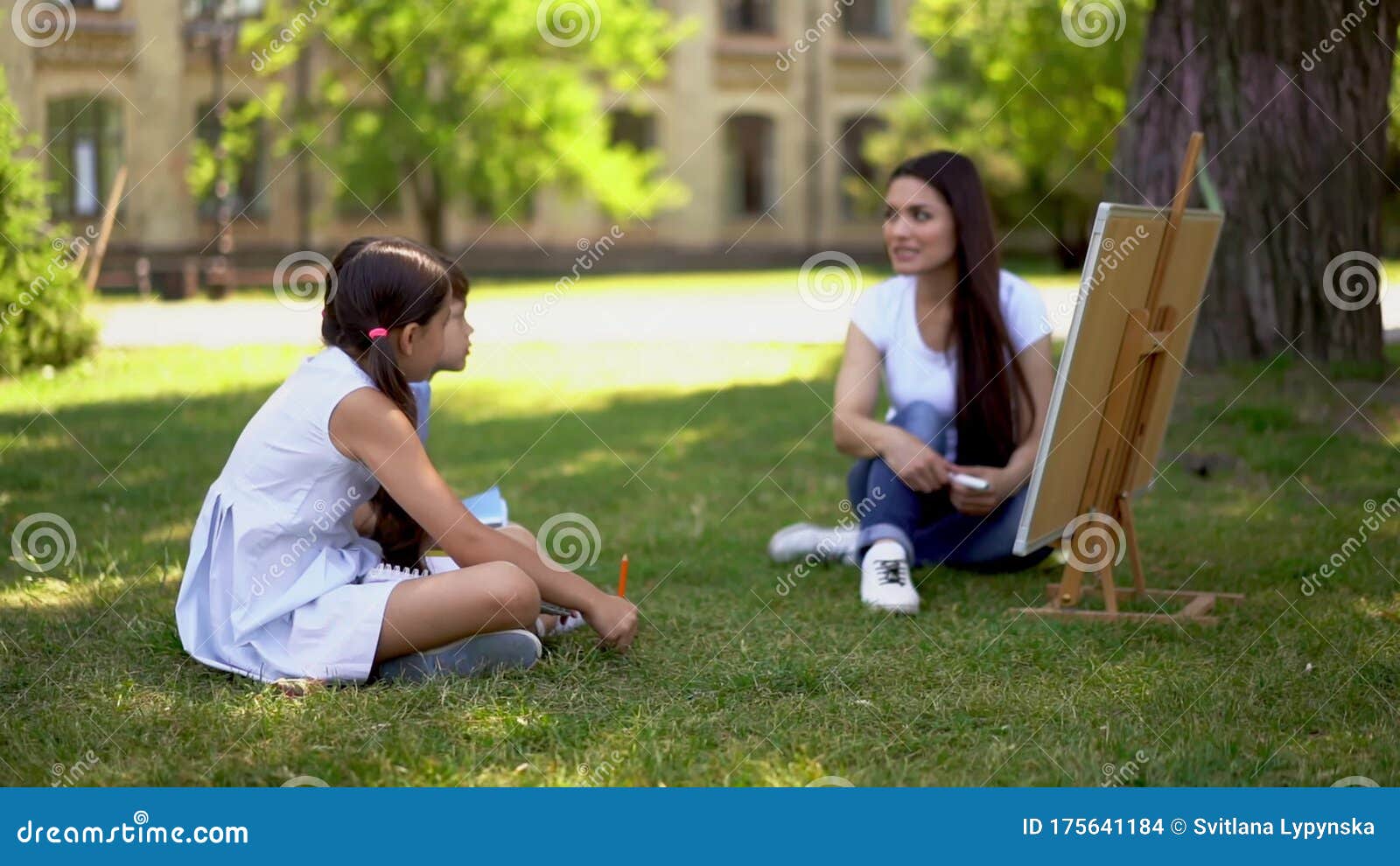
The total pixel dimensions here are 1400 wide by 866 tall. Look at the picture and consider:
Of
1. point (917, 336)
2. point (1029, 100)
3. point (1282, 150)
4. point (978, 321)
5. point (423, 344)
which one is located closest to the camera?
point (423, 344)

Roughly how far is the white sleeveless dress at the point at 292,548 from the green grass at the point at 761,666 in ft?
0.42

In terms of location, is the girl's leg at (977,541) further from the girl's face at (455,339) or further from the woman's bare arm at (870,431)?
the girl's face at (455,339)

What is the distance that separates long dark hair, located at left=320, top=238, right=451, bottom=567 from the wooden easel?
1922mm

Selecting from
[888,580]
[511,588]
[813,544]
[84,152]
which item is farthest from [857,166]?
[511,588]

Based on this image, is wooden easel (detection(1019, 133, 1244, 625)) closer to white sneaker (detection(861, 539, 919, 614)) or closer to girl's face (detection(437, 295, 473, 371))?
white sneaker (detection(861, 539, 919, 614))

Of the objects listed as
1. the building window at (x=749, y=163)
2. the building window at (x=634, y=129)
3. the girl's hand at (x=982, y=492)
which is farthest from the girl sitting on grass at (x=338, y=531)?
the building window at (x=749, y=163)

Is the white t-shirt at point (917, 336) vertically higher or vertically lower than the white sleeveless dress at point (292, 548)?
higher

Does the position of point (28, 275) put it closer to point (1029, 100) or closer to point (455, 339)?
point (455, 339)

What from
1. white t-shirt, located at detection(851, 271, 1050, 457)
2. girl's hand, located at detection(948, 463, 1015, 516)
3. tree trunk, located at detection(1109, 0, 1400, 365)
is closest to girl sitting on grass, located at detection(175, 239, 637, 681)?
girl's hand, located at detection(948, 463, 1015, 516)

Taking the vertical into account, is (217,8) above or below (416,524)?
above

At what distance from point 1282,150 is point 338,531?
5821 millimetres

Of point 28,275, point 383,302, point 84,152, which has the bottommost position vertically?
point 84,152

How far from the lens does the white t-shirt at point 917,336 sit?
5.02 metres

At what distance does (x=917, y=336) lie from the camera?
16.8 ft
